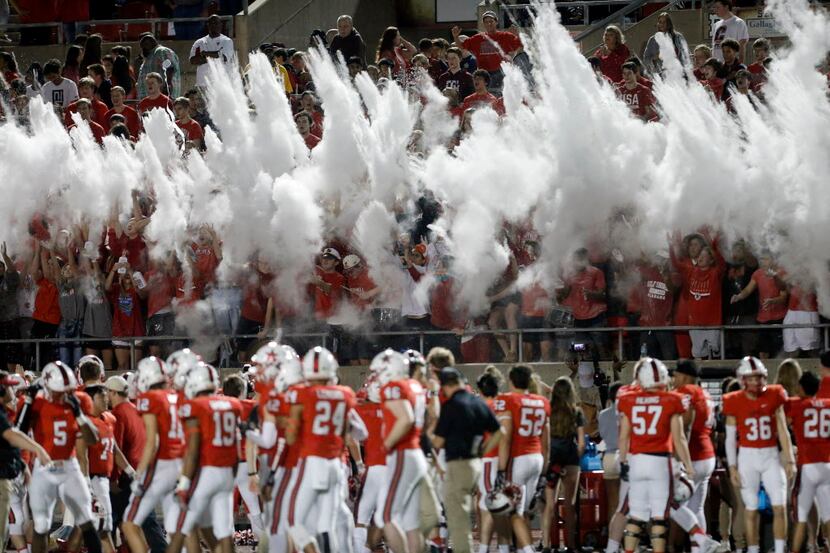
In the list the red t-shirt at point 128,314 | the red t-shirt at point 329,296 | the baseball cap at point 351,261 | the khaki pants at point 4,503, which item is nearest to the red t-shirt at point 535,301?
the baseball cap at point 351,261

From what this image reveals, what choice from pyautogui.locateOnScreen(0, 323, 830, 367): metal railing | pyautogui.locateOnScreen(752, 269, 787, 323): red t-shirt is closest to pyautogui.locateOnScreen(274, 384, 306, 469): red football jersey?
pyautogui.locateOnScreen(0, 323, 830, 367): metal railing

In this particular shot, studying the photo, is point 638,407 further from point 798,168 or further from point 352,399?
point 798,168

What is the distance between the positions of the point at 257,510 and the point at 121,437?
119 centimetres

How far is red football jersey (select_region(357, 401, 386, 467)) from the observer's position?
12.6 meters

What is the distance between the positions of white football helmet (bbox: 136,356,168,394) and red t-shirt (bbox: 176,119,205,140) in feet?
21.2

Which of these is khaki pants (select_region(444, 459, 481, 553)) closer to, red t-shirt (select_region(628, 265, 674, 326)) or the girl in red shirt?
red t-shirt (select_region(628, 265, 674, 326))

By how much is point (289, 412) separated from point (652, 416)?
8.82ft

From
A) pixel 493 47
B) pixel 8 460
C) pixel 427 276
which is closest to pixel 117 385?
pixel 8 460

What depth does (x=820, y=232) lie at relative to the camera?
15734 millimetres

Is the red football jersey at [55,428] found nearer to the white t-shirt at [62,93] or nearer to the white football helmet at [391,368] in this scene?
the white football helmet at [391,368]

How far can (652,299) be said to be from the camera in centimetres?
A: 1585

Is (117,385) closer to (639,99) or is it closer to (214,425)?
(214,425)

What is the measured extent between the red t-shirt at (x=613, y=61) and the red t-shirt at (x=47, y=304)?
6070 mm

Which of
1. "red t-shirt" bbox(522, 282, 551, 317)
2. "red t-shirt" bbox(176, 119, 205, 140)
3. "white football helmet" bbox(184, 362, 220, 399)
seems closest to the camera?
"white football helmet" bbox(184, 362, 220, 399)
